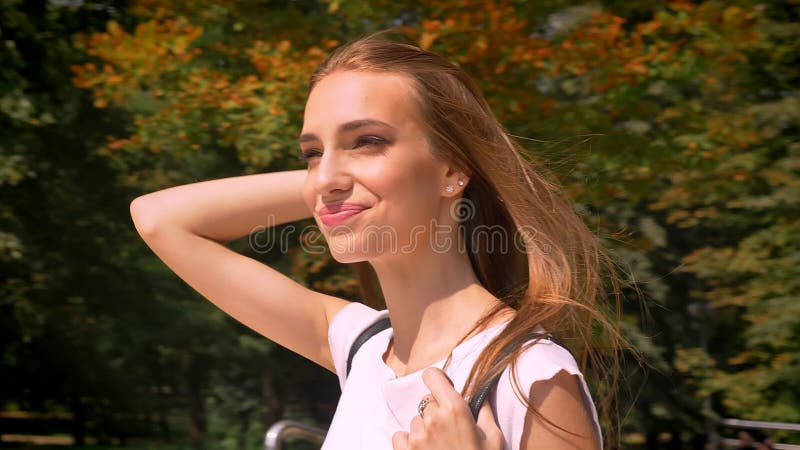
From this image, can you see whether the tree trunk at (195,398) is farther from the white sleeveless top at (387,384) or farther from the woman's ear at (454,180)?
the woman's ear at (454,180)

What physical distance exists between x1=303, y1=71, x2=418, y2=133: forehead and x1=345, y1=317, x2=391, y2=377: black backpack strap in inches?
20.4

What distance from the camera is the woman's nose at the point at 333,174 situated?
1716 millimetres

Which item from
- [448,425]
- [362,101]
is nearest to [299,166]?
[362,101]

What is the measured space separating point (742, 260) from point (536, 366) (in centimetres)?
508

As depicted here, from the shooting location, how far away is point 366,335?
6.63 ft

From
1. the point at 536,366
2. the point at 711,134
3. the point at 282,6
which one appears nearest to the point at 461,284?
the point at 536,366

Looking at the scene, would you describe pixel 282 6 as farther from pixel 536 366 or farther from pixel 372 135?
pixel 536 366

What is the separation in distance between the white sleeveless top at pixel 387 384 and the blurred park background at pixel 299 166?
1.48m

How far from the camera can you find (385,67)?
179 cm

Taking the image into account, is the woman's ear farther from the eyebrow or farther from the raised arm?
the raised arm

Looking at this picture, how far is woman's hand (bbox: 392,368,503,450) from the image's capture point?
4.65ft

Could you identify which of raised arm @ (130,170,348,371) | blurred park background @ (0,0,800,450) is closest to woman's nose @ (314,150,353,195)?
raised arm @ (130,170,348,371)

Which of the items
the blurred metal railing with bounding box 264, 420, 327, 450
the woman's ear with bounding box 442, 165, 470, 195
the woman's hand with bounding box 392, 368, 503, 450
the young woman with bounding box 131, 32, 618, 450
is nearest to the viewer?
the woman's hand with bounding box 392, 368, 503, 450

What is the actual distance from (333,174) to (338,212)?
78 mm
